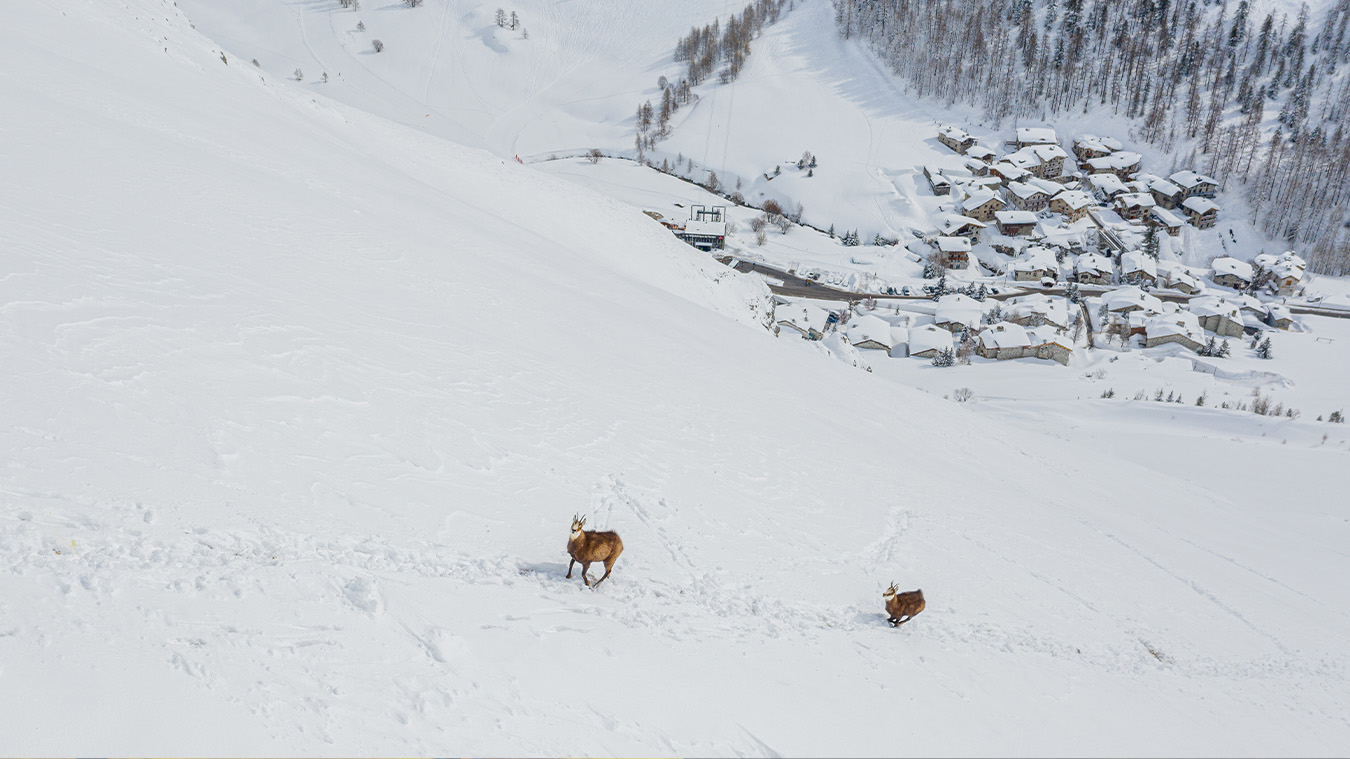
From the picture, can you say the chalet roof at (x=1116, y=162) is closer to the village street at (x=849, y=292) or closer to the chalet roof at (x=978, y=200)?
the chalet roof at (x=978, y=200)

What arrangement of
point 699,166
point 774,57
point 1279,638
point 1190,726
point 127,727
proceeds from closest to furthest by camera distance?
1. point 127,727
2. point 1190,726
3. point 1279,638
4. point 699,166
5. point 774,57

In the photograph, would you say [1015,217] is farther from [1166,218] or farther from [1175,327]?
[1175,327]

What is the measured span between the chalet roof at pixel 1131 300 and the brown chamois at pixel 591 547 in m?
77.9

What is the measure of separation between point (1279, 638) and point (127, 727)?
1806 cm

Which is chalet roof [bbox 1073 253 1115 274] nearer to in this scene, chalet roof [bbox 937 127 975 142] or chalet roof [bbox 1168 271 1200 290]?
chalet roof [bbox 1168 271 1200 290]

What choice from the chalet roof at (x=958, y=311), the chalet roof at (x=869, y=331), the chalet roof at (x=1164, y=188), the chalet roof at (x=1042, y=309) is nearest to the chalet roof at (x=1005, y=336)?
the chalet roof at (x=958, y=311)

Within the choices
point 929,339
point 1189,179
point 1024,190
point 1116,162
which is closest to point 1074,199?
point 1024,190

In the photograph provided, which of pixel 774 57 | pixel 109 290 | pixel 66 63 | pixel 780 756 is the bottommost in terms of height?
pixel 780 756

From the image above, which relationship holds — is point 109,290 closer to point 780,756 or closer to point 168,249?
point 168,249

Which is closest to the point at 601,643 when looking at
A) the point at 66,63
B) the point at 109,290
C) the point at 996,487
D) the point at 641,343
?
the point at 109,290

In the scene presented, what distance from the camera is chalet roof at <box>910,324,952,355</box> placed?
6178 cm

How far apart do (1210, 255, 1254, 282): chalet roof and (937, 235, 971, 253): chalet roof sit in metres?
29.7

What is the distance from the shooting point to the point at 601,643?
693 cm

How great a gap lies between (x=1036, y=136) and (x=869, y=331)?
65572 millimetres
